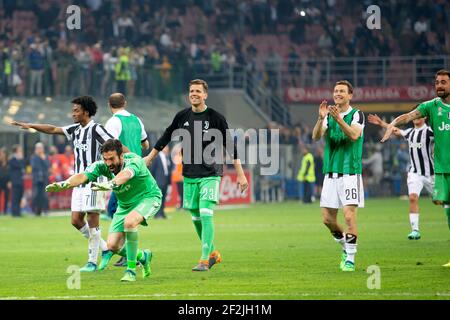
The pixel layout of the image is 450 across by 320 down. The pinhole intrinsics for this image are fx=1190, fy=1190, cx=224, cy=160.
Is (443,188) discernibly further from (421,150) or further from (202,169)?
(421,150)

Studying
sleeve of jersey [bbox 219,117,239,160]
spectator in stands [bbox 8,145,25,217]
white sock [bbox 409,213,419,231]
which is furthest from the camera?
spectator in stands [bbox 8,145,25,217]

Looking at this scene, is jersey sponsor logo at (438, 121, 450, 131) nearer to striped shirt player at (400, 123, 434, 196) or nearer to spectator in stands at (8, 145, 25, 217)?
striped shirt player at (400, 123, 434, 196)

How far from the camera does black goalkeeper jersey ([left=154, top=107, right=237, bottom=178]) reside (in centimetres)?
1606

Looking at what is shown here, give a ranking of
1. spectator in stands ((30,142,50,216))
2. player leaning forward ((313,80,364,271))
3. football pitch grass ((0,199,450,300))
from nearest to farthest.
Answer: football pitch grass ((0,199,450,300))
player leaning forward ((313,80,364,271))
spectator in stands ((30,142,50,216))

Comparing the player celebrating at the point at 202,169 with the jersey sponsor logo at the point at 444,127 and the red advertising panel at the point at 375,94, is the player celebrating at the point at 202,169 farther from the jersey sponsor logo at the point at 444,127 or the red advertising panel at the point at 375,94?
the red advertising panel at the point at 375,94

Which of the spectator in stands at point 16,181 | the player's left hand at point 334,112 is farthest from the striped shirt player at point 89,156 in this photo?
the spectator in stands at point 16,181

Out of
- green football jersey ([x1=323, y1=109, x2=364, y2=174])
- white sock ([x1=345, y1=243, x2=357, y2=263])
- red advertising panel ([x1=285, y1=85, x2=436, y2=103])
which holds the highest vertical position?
red advertising panel ([x1=285, y1=85, x2=436, y2=103])

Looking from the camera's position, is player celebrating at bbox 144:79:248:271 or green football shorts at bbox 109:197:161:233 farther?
Result: player celebrating at bbox 144:79:248:271

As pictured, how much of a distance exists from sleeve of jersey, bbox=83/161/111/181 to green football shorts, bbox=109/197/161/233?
52cm

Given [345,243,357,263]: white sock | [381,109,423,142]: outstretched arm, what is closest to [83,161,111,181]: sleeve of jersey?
[345,243,357,263]: white sock

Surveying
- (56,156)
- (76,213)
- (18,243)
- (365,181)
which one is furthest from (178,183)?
(76,213)

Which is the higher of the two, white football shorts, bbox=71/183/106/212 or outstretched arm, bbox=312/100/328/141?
outstretched arm, bbox=312/100/328/141

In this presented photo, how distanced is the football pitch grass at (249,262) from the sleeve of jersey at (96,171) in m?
1.28

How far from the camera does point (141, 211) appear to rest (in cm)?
1452
